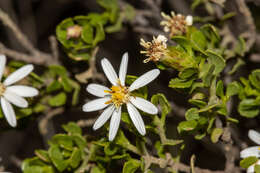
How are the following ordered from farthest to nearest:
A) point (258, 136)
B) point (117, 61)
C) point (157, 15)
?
point (117, 61), point (157, 15), point (258, 136)

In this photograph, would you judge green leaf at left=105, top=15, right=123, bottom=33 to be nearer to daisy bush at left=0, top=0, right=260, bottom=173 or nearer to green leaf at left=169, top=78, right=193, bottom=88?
daisy bush at left=0, top=0, right=260, bottom=173

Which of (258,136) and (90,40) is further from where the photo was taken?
(90,40)

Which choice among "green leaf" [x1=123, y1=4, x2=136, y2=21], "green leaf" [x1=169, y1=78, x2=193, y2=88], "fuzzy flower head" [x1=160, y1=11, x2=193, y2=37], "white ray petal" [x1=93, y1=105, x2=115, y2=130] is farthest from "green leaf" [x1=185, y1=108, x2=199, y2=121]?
"green leaf" [x1=123, y1=4, x2=136, y2=21]

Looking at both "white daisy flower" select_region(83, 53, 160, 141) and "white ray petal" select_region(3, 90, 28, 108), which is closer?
"white daisy flower" select_region(83, 53, 160, 141)

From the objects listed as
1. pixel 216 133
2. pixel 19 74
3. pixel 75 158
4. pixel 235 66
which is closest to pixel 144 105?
pixel 216 133

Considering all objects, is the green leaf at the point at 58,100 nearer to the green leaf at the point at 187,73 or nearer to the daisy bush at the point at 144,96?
the daisy bush at the point at 144,96

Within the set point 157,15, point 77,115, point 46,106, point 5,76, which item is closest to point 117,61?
point 77,115

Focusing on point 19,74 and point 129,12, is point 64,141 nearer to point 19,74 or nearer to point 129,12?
point 19,74

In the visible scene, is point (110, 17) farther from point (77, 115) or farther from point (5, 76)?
point (77, 115)
